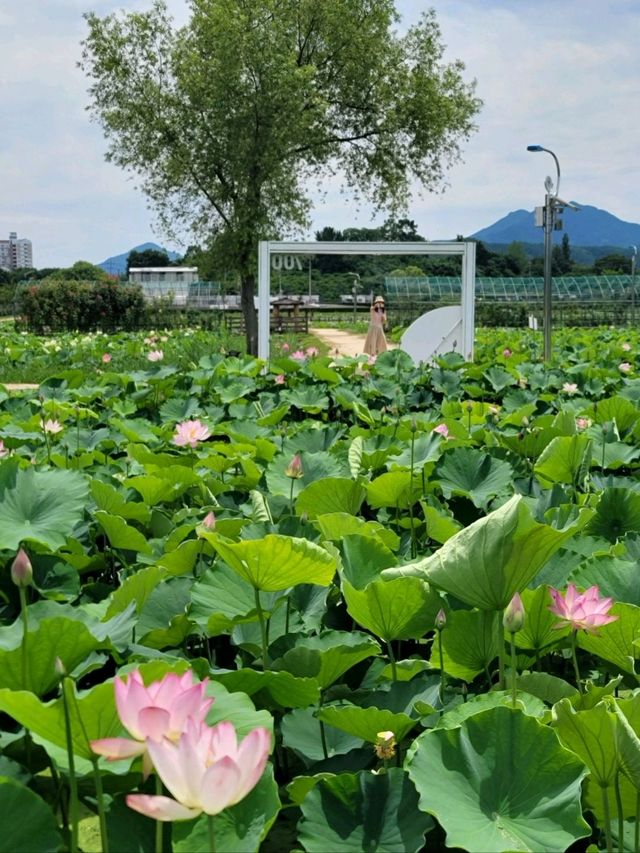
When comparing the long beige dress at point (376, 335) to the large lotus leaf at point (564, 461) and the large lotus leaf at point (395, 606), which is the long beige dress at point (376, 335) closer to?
the large lotus leaf at point (564, 461)

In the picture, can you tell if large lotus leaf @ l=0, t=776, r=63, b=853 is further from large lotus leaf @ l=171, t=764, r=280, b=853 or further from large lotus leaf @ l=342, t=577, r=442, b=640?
large lotus leaf @ l=342, t=577, r=442, b=640

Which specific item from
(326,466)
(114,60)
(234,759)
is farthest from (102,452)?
(114,60)

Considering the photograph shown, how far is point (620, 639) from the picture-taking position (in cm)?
117

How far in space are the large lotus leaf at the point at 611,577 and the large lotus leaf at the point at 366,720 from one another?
0.39 meters

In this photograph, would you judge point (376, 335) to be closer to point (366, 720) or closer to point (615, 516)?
point (615, 516)

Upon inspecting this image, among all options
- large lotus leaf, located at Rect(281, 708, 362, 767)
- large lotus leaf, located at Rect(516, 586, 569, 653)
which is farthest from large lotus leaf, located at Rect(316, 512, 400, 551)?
large lotus leaf, located at Rect(281, 708, 362, 767)

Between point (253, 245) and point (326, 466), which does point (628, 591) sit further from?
point (253, 245)

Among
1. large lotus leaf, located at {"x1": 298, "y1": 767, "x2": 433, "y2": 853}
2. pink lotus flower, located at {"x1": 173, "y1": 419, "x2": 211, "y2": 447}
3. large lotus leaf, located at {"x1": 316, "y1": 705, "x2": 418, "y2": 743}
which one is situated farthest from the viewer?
pink lotus flower, located at {"x1": 173, "y1": 419, "x2": 211, "y2": 447}

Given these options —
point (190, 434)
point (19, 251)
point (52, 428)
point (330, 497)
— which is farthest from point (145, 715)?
point (19, 251)

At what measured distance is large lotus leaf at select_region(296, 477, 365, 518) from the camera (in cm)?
175

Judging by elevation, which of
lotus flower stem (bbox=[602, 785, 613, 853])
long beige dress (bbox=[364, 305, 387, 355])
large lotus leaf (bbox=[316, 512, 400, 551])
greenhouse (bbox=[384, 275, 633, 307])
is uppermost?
greenhouse (bbox=[384, 275, 633, 307])

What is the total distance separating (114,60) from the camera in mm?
19000

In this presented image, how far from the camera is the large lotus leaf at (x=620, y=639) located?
3.78 ft

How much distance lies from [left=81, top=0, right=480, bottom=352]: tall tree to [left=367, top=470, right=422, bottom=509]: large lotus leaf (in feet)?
47.4
